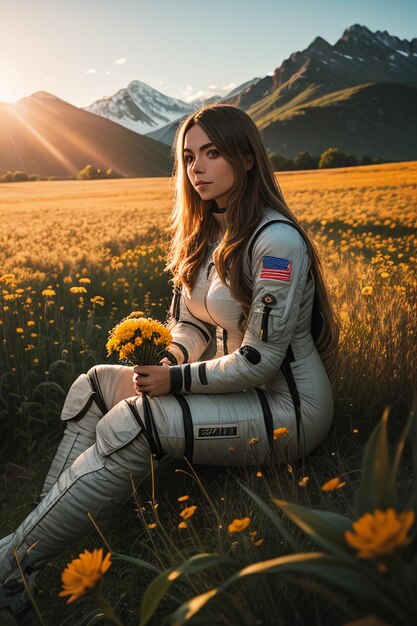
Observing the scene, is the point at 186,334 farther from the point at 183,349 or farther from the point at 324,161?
the point at 324,161

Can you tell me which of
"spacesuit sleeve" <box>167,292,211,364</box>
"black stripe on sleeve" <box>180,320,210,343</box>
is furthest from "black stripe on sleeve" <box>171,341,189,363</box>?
"black stripe on sleeve" <box>180,320,210,343</box>

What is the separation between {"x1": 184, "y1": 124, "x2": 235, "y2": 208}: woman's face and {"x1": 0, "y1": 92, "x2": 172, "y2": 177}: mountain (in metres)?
7.01

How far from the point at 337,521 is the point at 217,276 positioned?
1.35m

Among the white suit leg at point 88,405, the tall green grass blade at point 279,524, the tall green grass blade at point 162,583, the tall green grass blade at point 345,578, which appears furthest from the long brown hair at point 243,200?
the tall green grass blade at point 345,578

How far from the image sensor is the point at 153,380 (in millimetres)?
1895

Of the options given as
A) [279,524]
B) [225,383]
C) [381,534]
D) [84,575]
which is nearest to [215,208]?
[225,383]

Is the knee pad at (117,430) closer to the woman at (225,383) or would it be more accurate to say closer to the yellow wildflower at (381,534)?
the woman at (225,383)

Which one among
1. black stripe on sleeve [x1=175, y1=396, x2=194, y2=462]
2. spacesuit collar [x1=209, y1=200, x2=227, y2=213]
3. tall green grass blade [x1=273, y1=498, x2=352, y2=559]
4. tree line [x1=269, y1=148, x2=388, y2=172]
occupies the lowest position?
black stripe on sleeve [x1=175, y1=396, x2=194, y2=462]

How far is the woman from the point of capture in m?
1.87

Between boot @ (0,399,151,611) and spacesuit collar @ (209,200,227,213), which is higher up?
spacesuit collar @ (209,200,227,213)

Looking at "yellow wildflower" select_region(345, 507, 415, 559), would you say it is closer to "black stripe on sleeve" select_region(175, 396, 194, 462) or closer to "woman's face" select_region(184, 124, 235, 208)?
"black stripe on sleeve" select_region(175, 396, 194, 462)

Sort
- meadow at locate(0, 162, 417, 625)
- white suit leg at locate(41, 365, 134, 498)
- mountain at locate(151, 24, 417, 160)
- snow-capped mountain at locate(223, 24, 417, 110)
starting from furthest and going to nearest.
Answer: mountain at locate(151, 24, 417, 160)
snow-capped mountain at locate(223, 24, 417, 110)
white suit leg at locate(41, 365, 134, 498)
meadow at locate(0, 162, 417, 625)

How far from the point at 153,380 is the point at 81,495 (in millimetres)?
435

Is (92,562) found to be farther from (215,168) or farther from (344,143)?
(344,143)
